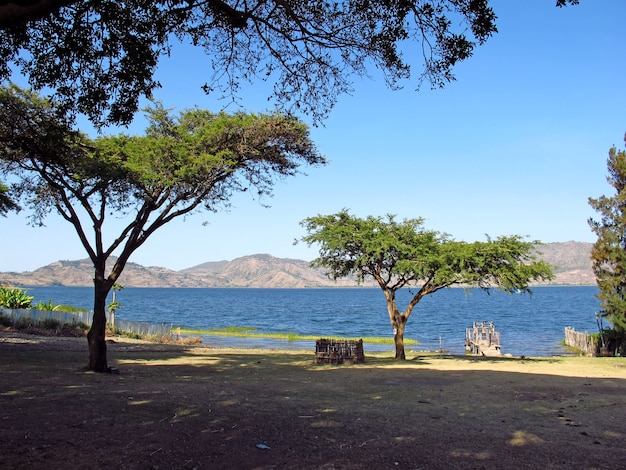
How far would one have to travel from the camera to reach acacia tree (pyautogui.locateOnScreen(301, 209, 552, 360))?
2430cm

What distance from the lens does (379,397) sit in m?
11.6

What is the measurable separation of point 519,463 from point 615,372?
55.7 ft

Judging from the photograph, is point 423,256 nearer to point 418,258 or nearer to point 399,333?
point 418,258

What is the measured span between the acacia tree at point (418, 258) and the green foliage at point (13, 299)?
2516 centimetres

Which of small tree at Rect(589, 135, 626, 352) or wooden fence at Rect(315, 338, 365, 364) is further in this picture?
small tree at Rect(589, 135, 626, 352)

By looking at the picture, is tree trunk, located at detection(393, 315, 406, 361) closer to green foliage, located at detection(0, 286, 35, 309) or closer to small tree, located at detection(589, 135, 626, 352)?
small tree, located at detection(589, 135, 626, 352)

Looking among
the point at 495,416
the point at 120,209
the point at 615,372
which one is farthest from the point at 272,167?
the point at 615,372

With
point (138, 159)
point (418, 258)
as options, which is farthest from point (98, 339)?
point (418, 258)

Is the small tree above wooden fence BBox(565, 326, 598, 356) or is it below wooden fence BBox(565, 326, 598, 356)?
above

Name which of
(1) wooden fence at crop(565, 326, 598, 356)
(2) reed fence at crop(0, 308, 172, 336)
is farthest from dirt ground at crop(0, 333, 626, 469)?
(1) wooden fence at crop(565, 326, 598, 356)

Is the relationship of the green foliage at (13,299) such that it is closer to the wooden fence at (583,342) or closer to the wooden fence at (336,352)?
the wooden fence at (336,352)

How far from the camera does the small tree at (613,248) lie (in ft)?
114

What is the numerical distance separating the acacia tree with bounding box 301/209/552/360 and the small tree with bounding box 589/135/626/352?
45.1 feet

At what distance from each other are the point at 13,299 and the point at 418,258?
31.0 meters
